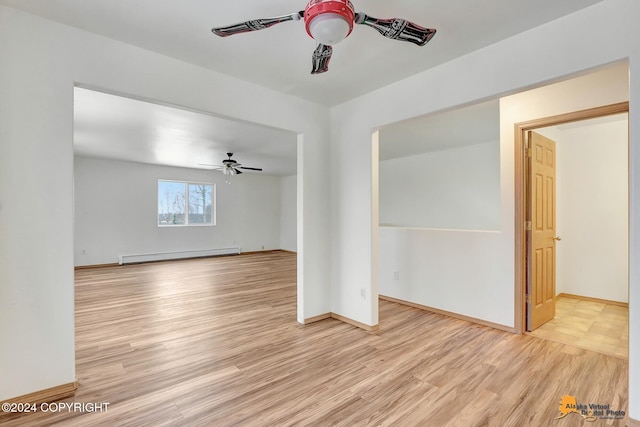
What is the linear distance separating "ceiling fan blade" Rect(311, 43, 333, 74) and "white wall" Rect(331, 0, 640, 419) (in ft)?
3.98

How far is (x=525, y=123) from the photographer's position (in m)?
3.09

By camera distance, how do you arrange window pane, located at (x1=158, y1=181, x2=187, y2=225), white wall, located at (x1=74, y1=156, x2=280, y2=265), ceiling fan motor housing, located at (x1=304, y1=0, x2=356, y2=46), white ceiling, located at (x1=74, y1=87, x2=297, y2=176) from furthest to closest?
window pane, located at (x1=158, y1=181, x2=187, y2=225)
white wall, located at (x1=74, y1=156, x2=280, y2=265)
white ceiling, located at (x1=74, y1=87, x2=297, y2=176)
ceiling fan motor housing, located at (x1=304, y1=0, x2=356, y2=46)

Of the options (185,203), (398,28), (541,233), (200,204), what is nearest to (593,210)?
(541,233)

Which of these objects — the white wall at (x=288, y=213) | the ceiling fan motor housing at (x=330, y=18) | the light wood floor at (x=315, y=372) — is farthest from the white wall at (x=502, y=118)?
the white wall at (x=288, y=213)

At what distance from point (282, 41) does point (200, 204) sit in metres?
7.16

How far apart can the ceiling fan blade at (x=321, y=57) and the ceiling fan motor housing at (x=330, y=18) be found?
23 centimetres

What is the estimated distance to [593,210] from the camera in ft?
13.9

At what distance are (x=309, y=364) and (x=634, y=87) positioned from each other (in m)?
2.86

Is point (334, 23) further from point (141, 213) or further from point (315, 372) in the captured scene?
point (141, 213)

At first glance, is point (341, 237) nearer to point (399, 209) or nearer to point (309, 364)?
point (309, 364)

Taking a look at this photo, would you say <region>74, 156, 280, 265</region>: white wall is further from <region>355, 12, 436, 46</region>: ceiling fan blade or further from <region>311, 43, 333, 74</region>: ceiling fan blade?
<region>355, 12, 436, 46</region>: ceiling fan blade

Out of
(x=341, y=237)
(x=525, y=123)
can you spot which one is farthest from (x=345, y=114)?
(x=525, y=123)

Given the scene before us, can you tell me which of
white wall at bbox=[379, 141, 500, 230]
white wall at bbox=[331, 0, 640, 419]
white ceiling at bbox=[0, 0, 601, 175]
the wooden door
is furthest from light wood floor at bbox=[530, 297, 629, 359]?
white ceiling at bbox=[0, 0, 601, 175]

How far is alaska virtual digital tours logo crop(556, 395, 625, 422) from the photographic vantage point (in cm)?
181
